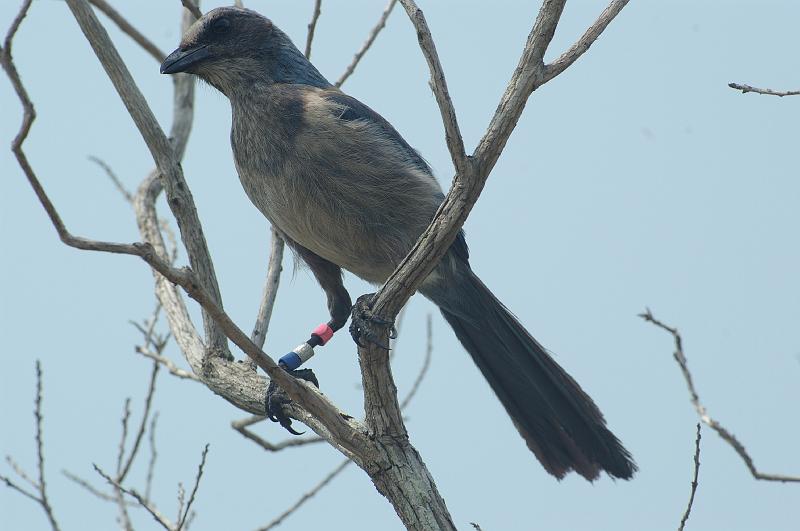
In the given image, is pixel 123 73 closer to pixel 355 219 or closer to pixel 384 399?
pixel 355 219

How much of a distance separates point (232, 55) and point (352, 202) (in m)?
1.18

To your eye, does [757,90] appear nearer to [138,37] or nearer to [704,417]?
[704,417]

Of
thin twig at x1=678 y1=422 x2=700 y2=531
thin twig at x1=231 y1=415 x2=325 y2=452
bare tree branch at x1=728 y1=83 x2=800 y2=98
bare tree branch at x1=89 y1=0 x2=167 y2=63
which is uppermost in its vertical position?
bare tree branch at x1=89 y1=0 x2=167 y2=63

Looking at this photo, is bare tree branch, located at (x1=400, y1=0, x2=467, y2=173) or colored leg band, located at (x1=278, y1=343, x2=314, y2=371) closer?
bare tree branch, located at (x1=400, y1=0, x2=467, y2=173)

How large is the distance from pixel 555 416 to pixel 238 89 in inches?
97.6

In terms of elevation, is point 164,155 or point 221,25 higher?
point 221,25

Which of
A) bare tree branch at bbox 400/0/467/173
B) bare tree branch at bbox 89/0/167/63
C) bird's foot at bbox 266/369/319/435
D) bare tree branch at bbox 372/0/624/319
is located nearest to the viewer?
bare tree branch at bbox 400/0/467/173

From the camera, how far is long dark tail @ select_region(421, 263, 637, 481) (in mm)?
4926

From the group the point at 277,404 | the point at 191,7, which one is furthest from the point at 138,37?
the point at 277,404

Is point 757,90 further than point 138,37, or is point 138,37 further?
point 138,37

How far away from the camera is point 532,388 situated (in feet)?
16.5

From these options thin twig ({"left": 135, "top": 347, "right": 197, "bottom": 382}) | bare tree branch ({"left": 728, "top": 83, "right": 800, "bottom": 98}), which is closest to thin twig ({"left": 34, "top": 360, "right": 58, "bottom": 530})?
thin twig ({"left": 135, "top": 347, "right": 197, "bottom": 382})

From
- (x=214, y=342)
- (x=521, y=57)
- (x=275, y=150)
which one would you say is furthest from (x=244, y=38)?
(x=521, y=57)

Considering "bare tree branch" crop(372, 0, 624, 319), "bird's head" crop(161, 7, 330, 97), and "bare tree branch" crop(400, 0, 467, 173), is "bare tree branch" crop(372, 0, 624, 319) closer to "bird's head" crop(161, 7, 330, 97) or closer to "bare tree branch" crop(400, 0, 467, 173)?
"bare tree branch" crop(400, 0, 467, 173)
